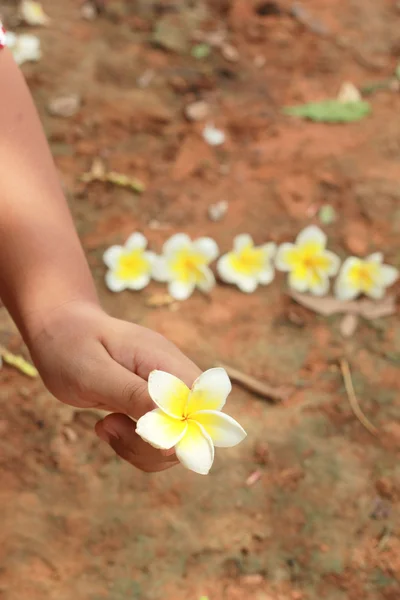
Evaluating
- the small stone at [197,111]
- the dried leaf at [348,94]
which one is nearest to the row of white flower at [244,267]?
the small stone at [197,111]

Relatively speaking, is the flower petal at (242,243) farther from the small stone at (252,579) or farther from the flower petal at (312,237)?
the small stone at (252,579)

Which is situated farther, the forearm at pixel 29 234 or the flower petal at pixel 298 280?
the flower petal at pixel 298 280

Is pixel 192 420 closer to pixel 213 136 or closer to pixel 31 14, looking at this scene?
pixel 213 136

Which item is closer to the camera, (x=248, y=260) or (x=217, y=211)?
(x=248, y=260)

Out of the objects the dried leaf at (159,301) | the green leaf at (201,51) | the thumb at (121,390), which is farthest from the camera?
the green leaf at (201,51)

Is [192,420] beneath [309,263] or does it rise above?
above

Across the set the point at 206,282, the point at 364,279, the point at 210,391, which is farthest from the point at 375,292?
the point at 210,391
